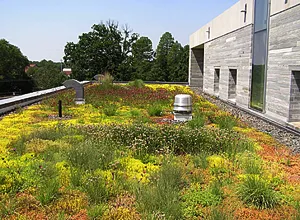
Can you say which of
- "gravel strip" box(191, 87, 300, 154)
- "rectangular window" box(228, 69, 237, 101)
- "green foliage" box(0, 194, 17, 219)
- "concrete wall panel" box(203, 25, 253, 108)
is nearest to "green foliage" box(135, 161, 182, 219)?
"green foliage" box(0, 194, 17, 219)

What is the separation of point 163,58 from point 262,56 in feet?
92.7

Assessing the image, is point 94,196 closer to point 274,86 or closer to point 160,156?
point 160,156

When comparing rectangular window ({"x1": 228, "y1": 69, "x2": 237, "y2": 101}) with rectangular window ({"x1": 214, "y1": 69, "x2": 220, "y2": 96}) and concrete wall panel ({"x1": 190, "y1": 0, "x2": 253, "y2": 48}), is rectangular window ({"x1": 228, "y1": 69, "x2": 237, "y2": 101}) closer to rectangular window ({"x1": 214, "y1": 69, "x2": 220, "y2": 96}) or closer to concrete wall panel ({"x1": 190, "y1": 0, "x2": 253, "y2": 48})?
concrete wall panel ({"x1": 190, "y1": 0, "x2": 253, "y2": 48})

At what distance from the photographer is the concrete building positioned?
345 inches

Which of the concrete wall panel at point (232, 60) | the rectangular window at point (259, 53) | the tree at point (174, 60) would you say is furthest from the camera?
the tree at point (174, 60)

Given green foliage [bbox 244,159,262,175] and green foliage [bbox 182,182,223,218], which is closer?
green foliage [bbox 182,182,223,218]

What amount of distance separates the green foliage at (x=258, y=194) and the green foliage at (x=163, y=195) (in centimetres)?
73

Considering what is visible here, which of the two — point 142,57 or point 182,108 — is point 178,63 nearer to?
point 142,57

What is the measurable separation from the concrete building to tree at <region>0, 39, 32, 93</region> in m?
32.7

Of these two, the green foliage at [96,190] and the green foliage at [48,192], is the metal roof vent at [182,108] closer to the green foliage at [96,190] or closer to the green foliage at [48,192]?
the green foliage at [96,190]

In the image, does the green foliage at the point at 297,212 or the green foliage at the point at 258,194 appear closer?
the green foliage at the point at 297,212

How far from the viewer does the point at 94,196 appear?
373 centimetres

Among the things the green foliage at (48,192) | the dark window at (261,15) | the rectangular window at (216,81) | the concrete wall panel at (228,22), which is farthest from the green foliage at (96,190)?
the rectangular window at (216,81)

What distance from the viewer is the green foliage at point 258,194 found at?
3669 mm
